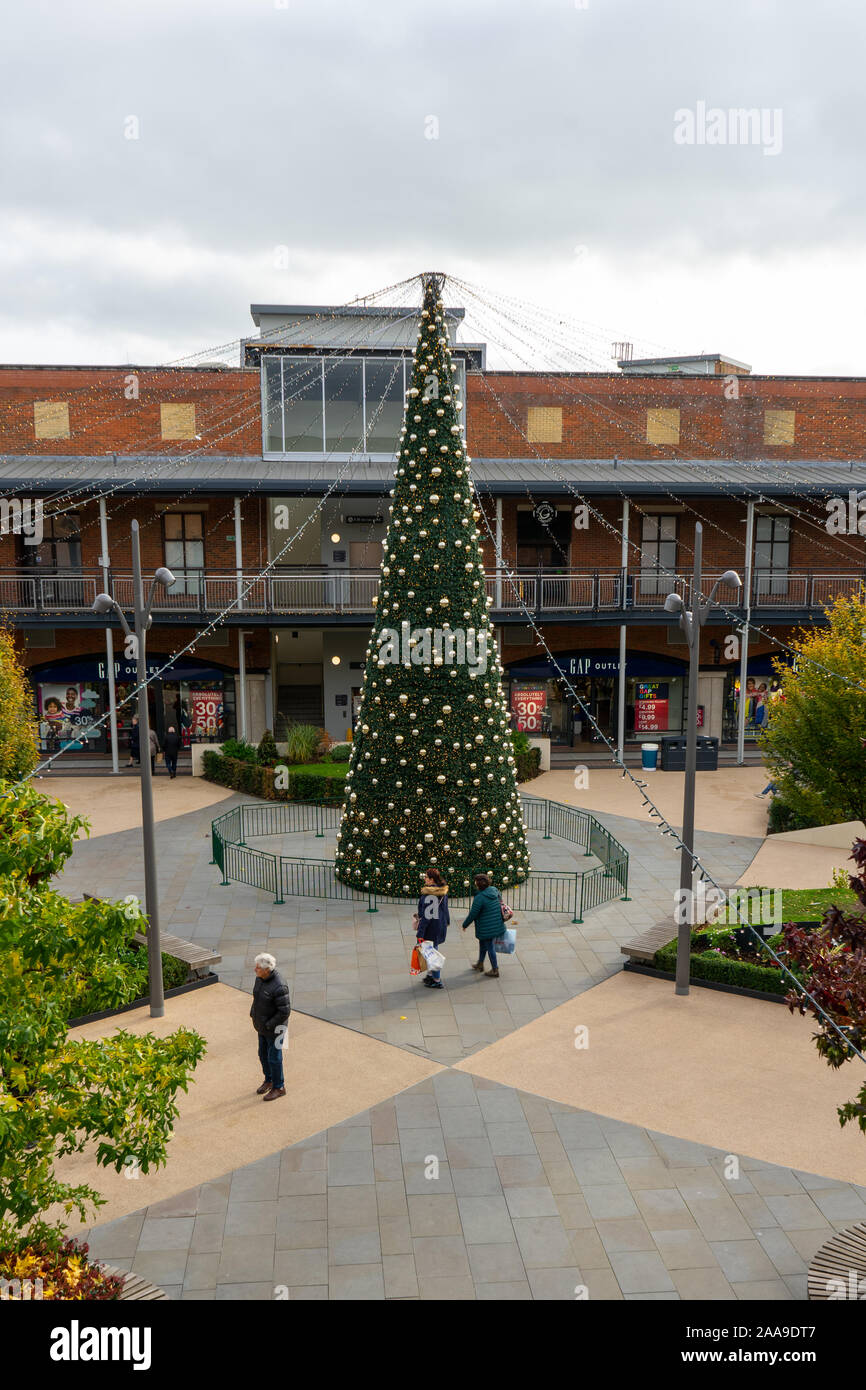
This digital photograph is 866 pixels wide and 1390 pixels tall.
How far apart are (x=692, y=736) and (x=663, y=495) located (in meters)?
16.8

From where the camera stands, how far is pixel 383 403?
2692 centimetres

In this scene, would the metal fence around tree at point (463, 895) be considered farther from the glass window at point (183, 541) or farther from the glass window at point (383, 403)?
the glass window at point (383, 403)

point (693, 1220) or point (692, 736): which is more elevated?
point (692, 736)

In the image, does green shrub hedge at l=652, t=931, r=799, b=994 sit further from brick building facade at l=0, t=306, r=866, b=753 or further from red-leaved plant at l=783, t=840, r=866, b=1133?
brick building facade at l=0, t=306, r=866, b=753

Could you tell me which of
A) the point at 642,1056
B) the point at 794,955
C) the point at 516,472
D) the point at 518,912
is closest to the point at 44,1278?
the point at 794,955

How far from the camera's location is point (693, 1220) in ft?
24.5

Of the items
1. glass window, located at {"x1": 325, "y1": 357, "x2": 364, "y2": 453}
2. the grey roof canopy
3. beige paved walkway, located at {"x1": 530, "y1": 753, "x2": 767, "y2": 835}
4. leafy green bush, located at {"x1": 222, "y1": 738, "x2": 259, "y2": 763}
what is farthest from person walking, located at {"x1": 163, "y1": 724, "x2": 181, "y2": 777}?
glass window, located at {"x1": 325, "y1": 357, "x2": 364, "y2": 453}

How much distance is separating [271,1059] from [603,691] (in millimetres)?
19973

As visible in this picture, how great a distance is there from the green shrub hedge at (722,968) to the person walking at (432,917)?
9.13 feet

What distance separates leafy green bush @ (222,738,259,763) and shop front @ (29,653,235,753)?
3093 millimetres

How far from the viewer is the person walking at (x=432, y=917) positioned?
1161cm

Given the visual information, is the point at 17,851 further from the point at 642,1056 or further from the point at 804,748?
the point at 804,748

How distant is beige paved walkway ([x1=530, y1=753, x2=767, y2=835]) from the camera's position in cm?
1984

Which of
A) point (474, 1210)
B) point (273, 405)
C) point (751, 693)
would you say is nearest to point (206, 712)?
point (273, 405)
